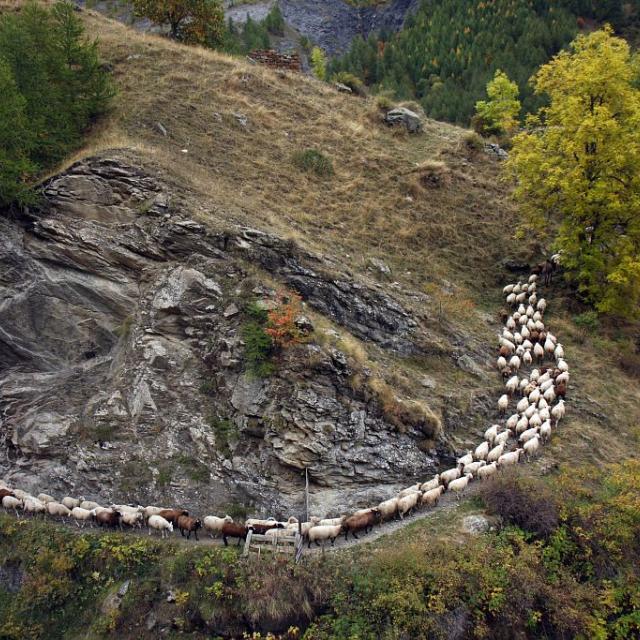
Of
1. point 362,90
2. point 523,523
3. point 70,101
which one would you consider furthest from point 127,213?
point 362,90

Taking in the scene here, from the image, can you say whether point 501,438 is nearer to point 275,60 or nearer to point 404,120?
point 404,120

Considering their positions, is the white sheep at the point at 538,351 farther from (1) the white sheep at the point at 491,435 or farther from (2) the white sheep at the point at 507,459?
(2) the white sheep at the point at 507,459

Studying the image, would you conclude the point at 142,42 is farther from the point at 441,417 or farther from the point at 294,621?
the point at 294,621

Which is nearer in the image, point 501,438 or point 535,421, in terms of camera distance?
point 501,438

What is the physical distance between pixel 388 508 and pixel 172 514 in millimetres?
5595

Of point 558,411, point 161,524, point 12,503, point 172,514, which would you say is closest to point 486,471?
point 558,411

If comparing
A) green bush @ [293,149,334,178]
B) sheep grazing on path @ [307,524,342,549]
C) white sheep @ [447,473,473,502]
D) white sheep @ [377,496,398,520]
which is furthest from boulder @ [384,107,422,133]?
sheep grazing on path @ [307,524,342,549]

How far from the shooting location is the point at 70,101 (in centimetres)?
2469

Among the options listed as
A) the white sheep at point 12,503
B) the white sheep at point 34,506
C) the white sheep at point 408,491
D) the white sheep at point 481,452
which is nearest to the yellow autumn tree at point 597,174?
the white sheep at point 481,452

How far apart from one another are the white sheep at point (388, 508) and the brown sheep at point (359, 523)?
262mm

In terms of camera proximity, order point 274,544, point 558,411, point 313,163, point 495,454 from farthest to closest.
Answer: point 313,163
point 558,411
point 495,454
point 274,544

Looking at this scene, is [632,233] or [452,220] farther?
[452,220]

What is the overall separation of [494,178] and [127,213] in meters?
20.7

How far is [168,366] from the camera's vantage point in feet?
57.0
